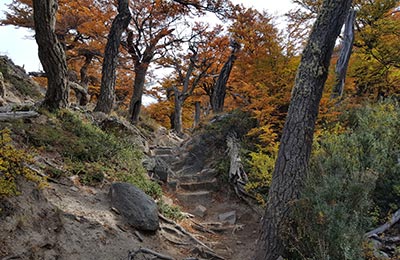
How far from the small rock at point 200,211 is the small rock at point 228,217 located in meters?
0.40

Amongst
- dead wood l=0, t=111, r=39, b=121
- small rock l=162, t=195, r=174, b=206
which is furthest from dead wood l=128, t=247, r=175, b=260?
dead wood l=0, t=111, r=39, b=121

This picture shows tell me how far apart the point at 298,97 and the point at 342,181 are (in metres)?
1.44

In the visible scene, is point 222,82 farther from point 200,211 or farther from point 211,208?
point 200,211

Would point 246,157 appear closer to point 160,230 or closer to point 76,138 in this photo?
point 160,230

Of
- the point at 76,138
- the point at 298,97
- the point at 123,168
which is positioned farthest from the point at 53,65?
the point at 298,97

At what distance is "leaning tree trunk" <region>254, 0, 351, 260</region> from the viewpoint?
419cm

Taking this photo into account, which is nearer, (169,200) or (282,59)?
(169,200)

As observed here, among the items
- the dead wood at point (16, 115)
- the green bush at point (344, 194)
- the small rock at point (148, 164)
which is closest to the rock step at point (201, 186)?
the small rock at point (148, 164)

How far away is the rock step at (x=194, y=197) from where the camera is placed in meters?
7.45

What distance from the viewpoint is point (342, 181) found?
3.67 metres

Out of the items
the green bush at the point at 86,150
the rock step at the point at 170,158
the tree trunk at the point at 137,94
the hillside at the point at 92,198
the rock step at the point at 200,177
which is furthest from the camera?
the tree trunk at the point at 137,94

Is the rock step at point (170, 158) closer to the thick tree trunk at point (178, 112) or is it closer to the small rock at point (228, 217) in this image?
the small rock at point (228, 217)

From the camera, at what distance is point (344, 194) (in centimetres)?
350

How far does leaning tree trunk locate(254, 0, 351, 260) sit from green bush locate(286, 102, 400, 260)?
0.23 meters
